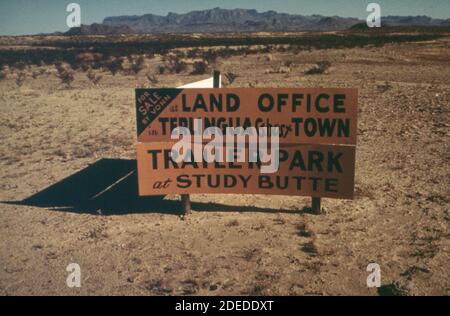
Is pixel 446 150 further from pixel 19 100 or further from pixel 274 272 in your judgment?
pixel 19 100

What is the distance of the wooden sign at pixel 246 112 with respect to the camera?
5.45 metres

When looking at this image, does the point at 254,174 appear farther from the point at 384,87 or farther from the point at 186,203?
the point at 384,87

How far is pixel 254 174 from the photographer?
5.72m

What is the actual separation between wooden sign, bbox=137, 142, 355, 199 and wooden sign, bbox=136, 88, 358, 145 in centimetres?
15

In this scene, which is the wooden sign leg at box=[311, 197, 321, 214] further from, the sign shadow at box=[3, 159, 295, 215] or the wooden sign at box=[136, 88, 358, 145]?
the wooden sign at box=[136, 88, 358, 145]

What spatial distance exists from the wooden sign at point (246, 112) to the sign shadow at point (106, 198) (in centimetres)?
107

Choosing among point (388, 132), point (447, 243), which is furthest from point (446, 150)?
point (447, 243)

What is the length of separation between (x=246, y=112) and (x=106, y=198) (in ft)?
8.41

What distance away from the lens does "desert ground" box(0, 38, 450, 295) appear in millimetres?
4262

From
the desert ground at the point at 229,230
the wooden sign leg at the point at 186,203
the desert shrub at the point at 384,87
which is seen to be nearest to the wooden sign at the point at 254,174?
the wooden sign leg at the point at 186,203

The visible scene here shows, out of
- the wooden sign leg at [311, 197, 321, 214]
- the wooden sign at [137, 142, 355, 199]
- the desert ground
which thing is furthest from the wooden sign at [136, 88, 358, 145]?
the desert ground

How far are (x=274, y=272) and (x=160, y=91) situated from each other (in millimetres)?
2623

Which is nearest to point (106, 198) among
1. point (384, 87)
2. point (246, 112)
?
point (246, 112)

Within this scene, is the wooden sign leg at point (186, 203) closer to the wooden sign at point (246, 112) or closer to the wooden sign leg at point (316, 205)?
the wooden sign at point (246, 112)
